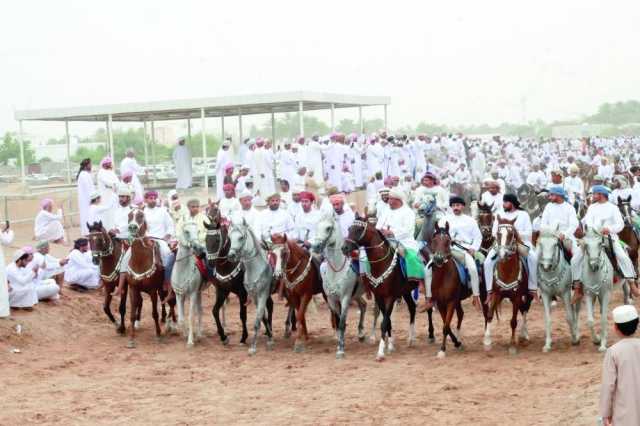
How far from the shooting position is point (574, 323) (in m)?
13.5

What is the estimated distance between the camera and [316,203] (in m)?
18.3

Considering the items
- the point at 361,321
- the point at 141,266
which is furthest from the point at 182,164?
the point at 361,321

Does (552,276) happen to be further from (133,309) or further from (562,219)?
(133,309)

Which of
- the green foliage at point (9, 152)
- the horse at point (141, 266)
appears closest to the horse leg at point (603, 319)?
the horse at point (141, 266)

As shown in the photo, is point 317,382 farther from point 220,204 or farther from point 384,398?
point 220,204

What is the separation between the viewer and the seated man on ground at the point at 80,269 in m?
17.8

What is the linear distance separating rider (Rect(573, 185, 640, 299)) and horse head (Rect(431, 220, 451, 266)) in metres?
2.00

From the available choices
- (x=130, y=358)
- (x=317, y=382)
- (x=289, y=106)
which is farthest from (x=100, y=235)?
(x=289, y=106)

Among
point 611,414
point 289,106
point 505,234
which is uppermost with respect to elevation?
point 289,106

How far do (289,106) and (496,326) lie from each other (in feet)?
59.2

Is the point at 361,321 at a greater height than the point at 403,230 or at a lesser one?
lesser

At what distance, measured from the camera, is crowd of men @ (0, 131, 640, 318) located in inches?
542

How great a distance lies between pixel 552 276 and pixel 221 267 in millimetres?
5217

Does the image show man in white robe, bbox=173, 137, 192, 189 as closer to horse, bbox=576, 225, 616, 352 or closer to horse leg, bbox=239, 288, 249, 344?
horse leg, bbox=239, 288, 249, 344
